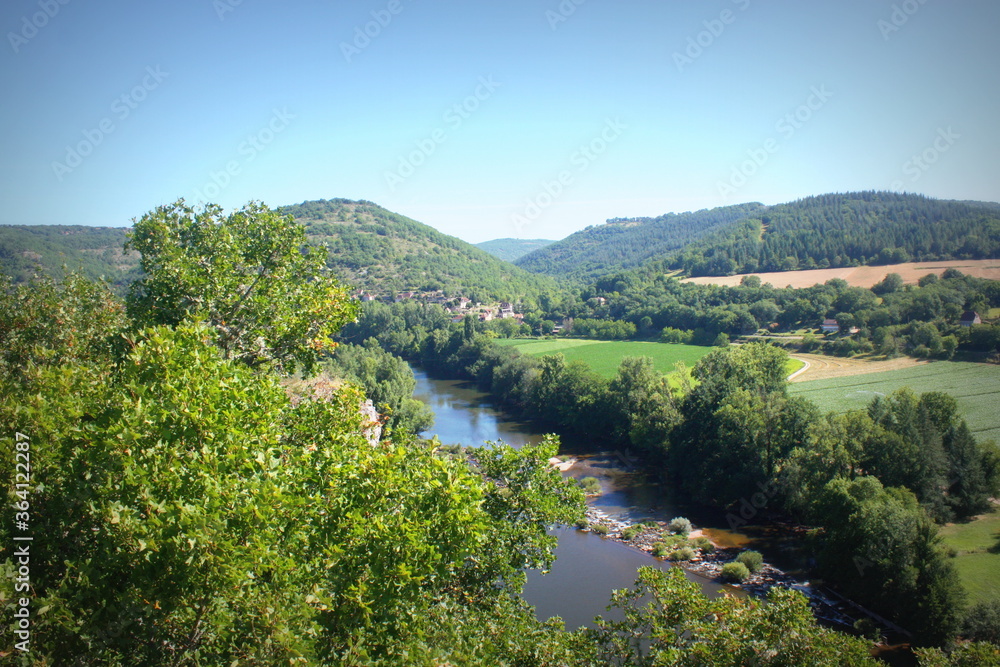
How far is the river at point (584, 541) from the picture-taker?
22.2 meters

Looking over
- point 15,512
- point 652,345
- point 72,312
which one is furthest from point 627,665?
point 652,345

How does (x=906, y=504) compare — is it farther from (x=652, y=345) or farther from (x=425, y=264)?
(x=425, y=264)

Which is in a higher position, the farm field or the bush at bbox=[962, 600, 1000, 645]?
the farm field

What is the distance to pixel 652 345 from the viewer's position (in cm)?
7619

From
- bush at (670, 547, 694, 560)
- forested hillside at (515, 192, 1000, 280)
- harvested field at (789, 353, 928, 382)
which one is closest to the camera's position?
bush at (670, 547, 694, 560)

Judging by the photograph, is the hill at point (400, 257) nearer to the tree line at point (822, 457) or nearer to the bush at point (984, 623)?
the tree line at point (822, 457)

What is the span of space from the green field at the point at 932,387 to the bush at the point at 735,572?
18.2 metres

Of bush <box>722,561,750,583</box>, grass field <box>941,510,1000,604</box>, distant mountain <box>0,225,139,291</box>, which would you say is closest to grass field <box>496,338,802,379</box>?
grass field <box>941,510,1000,604</box>

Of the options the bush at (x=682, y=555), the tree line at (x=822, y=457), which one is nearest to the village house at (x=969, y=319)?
the tree line at (x=822, y=457)

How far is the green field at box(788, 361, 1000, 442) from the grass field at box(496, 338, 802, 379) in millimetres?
7754

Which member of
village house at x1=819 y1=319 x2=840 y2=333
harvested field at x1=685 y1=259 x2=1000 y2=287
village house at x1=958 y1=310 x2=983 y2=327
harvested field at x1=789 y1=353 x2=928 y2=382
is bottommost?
harvested field at x1=789 y1=353 x2=928 y2=382

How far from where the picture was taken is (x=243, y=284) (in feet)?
29.3

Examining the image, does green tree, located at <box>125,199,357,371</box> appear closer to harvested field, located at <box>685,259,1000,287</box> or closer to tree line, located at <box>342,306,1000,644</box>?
tree line, located at <box>342,306,1000,644</box>

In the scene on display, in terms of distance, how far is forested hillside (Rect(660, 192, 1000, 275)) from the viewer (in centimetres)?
6656
